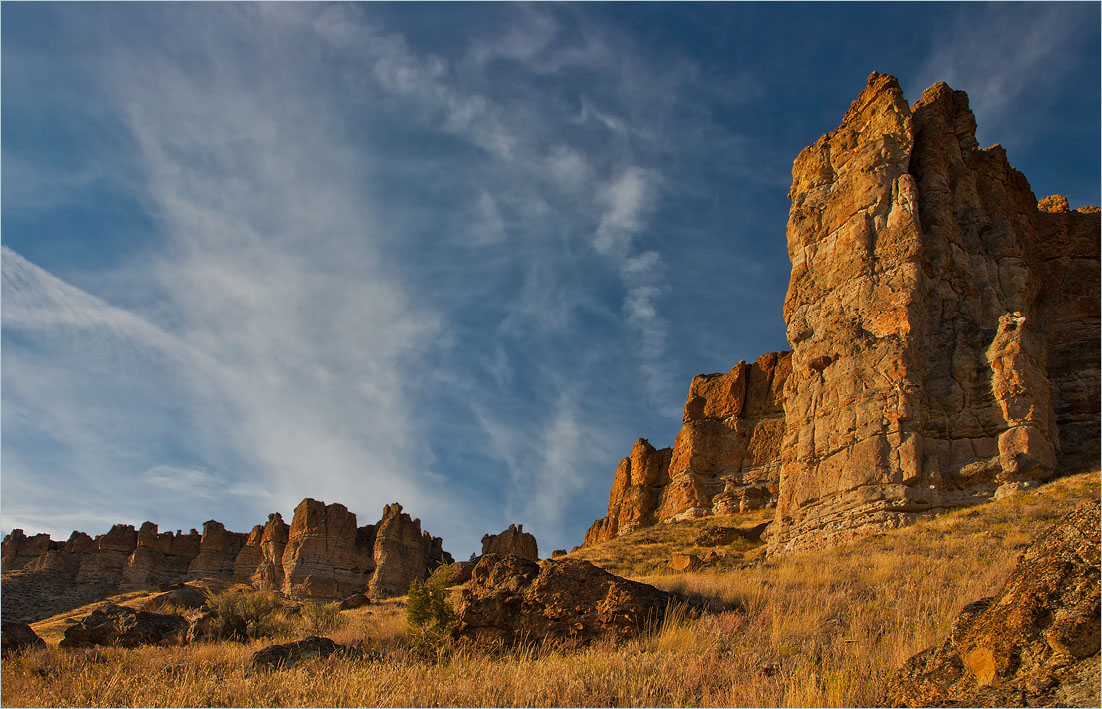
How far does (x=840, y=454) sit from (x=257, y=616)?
19062 millimetres

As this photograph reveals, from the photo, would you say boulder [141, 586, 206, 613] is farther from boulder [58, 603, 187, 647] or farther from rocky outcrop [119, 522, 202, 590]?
rocky outcrop [119, 522, 202, 590]

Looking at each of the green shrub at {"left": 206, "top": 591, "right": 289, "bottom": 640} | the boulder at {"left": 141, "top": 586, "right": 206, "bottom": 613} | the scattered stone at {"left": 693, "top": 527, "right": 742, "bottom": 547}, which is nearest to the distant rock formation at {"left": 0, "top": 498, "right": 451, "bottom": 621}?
the scattered stone at {"left": 693, "top": 527, "right": 742, "bottom": 547}

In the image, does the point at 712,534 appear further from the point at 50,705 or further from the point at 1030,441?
the point at 50,705

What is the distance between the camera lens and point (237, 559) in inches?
2303

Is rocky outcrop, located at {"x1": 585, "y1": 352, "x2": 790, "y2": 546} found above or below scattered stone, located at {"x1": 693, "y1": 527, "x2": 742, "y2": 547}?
above

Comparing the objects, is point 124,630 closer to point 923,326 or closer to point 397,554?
point 923,326

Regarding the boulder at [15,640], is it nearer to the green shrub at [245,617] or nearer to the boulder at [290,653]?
the green shrub at [245,617]

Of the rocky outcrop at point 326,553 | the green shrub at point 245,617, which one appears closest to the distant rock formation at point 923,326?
the green shrub at point 245,617

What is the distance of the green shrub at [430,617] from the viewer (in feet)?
32.1

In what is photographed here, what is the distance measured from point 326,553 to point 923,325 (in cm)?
4463

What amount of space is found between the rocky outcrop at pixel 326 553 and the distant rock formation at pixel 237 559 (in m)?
0.08

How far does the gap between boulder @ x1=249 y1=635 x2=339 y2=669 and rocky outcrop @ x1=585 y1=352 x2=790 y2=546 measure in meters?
30.0

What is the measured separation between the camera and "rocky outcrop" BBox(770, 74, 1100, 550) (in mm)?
22312

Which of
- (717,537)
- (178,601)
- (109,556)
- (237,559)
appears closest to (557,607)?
(178,601)
